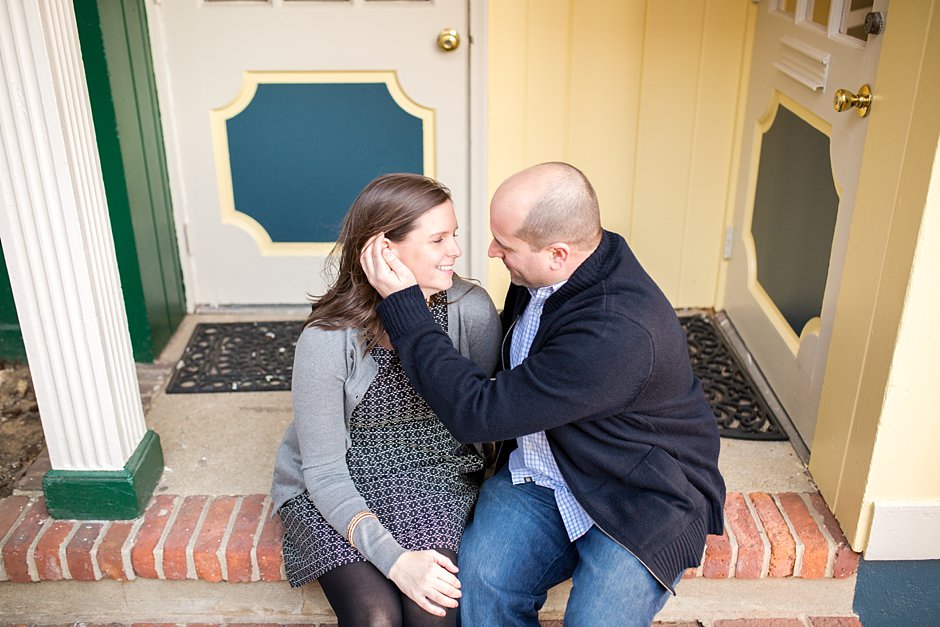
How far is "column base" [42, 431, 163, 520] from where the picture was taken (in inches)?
92.4

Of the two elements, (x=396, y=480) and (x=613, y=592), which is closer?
(x=613, y=592)

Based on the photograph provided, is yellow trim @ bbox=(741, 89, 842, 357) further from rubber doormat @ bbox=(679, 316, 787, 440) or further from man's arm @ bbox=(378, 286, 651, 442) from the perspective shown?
man's arm @ bbox=(378, 286, 651, 442)

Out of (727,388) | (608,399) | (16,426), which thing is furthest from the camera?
(727,388)

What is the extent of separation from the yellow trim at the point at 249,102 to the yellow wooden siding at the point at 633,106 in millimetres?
240

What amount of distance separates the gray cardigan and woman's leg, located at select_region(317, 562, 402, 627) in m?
0.03

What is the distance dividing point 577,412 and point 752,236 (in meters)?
1.64

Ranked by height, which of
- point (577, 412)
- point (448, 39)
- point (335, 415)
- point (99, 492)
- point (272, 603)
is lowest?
point (272, 603)

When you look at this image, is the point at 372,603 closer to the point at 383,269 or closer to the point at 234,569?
the point at 234,569

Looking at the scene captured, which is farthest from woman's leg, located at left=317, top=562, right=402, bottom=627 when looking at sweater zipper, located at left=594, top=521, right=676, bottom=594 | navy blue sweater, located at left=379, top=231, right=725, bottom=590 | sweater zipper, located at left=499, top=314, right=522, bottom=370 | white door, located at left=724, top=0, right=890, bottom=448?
white door, located at left=724, top=0, right=890, bottom=448

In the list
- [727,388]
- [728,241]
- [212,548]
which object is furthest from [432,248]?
[728,241]

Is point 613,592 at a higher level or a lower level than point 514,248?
lower

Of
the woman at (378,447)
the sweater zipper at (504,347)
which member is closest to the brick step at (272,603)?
the woman at (378,447)

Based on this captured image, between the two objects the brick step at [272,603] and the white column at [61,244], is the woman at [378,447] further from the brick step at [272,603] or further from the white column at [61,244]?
the white column at [61,244]

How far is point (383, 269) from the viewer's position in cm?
194
